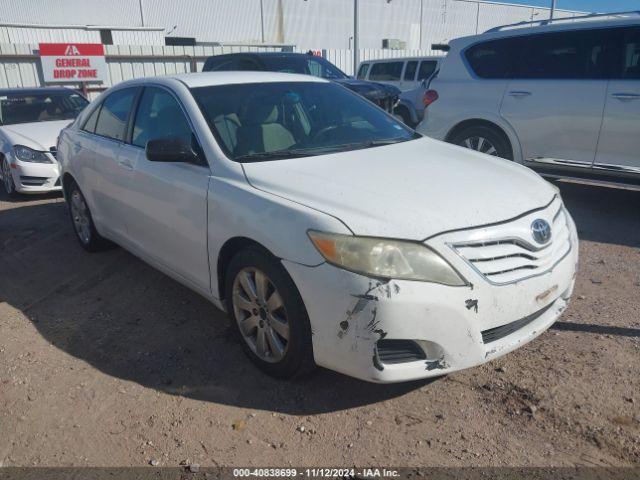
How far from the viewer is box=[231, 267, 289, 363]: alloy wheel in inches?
115

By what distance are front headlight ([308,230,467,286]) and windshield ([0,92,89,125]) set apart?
755 centimetres

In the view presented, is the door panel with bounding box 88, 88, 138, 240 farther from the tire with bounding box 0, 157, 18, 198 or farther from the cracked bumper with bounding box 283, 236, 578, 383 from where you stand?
the tire with bounding box 0, 157, 18, 198

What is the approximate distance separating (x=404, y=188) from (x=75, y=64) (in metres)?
14.9

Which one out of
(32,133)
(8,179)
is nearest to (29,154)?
(32,133)

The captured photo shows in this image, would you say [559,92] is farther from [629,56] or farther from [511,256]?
[511,256]

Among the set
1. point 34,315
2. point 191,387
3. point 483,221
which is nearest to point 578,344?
point 483,221

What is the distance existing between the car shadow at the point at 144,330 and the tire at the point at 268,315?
157mm

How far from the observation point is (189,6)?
33.4m

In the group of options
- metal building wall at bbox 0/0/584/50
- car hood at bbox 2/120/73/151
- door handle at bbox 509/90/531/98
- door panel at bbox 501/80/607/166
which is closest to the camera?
door panel at bbox 501/80/607/166

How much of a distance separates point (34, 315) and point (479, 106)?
17.1ft

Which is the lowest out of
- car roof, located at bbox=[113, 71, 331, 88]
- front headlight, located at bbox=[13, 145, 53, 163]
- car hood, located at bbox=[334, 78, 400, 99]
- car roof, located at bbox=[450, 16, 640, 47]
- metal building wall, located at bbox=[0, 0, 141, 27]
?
front headlight, located at bbox=[13, 145, 53, 163]

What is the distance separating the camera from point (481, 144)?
6.86 metres

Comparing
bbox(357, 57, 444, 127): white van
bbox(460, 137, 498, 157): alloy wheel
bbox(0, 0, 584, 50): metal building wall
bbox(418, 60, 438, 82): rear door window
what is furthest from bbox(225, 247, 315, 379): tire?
bbox(0, 0, 584, 50): metal building wall

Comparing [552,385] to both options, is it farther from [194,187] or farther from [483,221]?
[194,187]
